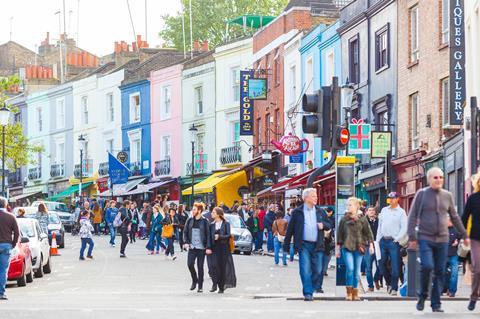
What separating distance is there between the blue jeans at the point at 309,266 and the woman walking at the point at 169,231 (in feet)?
56.1

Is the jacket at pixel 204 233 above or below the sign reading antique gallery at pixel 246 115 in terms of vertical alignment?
below

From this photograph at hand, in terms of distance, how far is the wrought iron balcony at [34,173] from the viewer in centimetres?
8762

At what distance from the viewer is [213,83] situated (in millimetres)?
67938

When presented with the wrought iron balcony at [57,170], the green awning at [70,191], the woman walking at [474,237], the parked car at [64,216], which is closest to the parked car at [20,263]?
the woman walking at [474,237]

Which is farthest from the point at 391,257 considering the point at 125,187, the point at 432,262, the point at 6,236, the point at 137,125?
the point at 137,125

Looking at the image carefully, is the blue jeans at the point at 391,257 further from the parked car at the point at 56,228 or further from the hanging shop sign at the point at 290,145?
the hanging shop sign at the point at 290,145

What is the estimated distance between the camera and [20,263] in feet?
86.6

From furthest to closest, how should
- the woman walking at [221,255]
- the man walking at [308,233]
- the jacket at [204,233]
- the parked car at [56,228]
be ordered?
the parked car at [56,228], the jacket at [204,233], the woman walking at [221,255], the man walking at [308,233]

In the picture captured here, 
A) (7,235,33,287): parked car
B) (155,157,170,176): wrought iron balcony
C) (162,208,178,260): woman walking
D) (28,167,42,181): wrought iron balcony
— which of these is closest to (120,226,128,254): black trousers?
(162,208,178,260): woman walking

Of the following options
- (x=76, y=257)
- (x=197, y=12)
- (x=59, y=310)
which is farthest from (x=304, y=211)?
(x=197, y=12)

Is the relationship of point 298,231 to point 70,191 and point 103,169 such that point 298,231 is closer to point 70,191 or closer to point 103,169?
point 103,169

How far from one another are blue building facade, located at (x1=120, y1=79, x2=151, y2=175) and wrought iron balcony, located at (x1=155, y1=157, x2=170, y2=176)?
1474mm

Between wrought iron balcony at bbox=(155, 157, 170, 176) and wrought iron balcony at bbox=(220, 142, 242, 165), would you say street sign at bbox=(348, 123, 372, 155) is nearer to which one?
wrought iron balcony at bbox=(220, 142, 242, 165)

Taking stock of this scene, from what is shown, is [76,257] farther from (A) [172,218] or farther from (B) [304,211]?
(B) [304,211]
